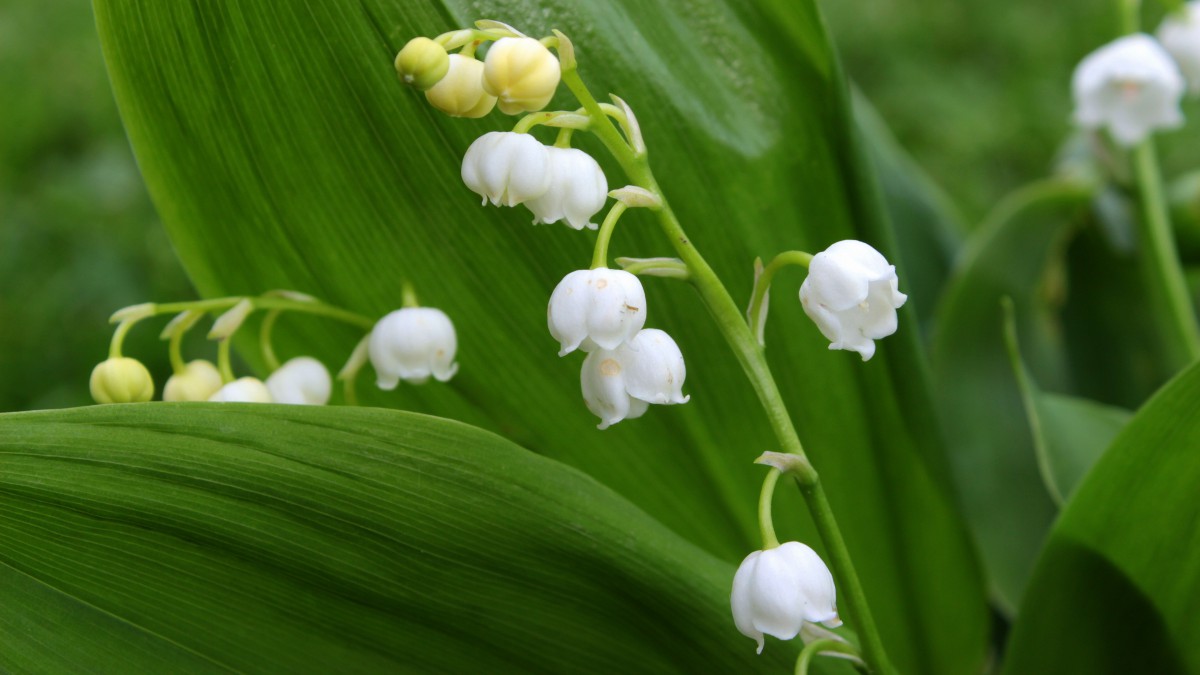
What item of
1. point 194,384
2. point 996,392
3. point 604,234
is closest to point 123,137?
point 194,384

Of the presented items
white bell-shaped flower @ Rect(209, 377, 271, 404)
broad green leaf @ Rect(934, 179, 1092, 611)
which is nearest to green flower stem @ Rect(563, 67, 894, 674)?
white bell-shaped flower @ Rect(209, 377, 271, 404)

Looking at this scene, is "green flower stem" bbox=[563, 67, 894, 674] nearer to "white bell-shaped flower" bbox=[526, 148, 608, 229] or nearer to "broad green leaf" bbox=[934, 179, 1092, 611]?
"white bell-shaped flower" bbox=[526, 148, 608, 229]

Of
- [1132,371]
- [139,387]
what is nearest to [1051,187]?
[1132,371]

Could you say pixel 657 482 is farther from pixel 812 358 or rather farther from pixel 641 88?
pixel 641 88

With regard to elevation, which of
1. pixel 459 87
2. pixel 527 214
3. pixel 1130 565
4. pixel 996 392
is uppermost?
pixel 459 87

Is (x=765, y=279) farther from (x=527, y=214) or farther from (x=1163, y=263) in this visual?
(x=1163, y=263)
